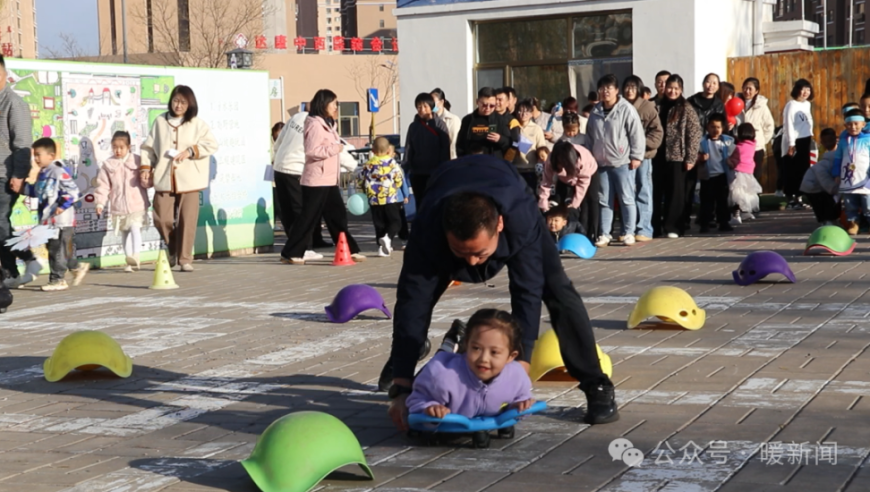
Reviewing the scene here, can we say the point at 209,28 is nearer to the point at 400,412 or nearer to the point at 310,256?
the point at 310,256

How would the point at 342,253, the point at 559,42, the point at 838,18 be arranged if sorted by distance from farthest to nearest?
the point at 838,18
the point at 559,42
the point at 342,253

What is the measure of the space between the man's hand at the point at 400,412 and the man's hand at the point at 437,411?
16 centimetres

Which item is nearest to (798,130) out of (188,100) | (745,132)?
(745,132)

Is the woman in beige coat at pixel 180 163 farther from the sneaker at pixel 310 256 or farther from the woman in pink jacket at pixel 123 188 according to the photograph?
the sneaker at pixel 310 256

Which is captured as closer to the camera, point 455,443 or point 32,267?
point 455,443

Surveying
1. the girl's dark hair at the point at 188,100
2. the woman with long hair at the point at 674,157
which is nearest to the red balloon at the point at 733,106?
the woman with long hair at the point at 674,157

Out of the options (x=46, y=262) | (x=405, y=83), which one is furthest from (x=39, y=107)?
(x=405, y=83)

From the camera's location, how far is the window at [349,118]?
7425 cm

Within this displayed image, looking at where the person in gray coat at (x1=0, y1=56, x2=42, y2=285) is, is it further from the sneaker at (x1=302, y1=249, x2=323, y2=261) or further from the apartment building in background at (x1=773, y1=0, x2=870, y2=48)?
the apartment building in background at (x1=773, y1=0, x2=870, y2=48)

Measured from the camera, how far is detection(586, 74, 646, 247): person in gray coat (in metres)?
15.7

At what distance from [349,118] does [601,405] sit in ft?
229

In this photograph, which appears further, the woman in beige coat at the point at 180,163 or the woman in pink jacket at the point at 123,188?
the woman in pink jacket at the point at 123,188

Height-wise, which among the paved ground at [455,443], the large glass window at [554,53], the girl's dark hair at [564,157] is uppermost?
the large glass window at [554,53]

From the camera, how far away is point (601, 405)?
19.2ft
